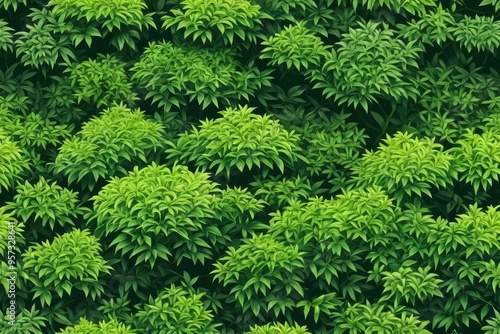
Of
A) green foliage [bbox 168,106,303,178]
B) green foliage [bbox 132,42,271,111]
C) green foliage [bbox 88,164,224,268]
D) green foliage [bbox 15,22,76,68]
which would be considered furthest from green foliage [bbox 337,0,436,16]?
green foliage [bbox 15,22,76,68]

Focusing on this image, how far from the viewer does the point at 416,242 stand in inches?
318

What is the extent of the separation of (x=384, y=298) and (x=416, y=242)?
485 mm

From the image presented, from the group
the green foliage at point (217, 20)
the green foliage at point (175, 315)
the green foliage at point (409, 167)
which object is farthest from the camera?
the green foliage at point (217, 20)

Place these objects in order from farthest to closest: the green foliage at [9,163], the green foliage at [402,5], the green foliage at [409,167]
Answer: the green foliage at [402,5] < the green foliage at [9,163] < the green foliage at [409,167]

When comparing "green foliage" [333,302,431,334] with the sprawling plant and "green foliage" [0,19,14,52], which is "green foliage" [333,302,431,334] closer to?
the sprawling plant

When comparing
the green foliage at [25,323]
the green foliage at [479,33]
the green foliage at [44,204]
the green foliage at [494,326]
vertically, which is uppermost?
the green foliage at [479,33]

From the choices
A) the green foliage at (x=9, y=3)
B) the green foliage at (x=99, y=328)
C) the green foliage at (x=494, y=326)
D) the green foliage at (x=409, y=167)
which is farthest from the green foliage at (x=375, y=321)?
the green foliage at (x=9, y=3)

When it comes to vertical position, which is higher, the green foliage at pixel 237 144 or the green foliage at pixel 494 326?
the green foliage at pixel 237 144

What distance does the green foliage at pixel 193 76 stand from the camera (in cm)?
856

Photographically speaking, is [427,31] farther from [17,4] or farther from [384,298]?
[17,4]

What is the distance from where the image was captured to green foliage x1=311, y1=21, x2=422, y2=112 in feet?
27.6

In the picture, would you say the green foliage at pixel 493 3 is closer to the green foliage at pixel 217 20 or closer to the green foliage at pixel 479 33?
the green foliage at pixel 479 33

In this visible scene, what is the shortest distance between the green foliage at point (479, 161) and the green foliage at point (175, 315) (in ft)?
7.10

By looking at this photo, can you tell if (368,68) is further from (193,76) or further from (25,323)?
(25,323)
